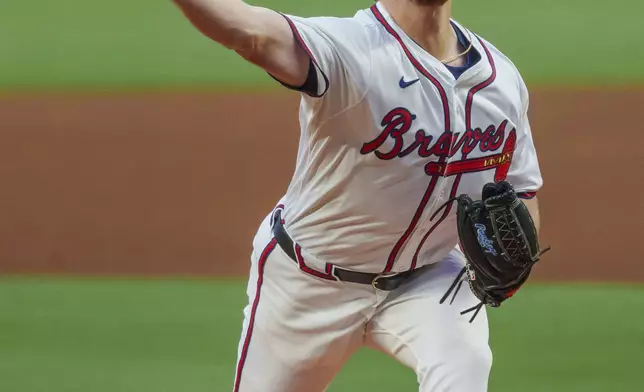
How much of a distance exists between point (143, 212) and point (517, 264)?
2.90 meters

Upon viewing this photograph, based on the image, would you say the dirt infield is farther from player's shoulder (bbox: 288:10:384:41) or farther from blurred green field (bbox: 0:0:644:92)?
player's shoulder (bbox: 288:10:384:41)

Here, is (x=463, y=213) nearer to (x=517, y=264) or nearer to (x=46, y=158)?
(x=517, y=264)

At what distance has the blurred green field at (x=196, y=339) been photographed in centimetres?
354

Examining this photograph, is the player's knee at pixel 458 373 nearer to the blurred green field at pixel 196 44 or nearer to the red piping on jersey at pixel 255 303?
the red piping on jersey at pixel 255 303

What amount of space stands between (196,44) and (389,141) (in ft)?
11.8

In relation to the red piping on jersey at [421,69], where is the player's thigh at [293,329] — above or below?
below

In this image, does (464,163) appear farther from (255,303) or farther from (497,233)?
(255,303)

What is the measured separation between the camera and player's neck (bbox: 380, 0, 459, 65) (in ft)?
7.09

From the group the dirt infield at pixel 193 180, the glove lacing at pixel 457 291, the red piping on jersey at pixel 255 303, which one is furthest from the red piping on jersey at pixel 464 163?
the dirt infield at pixel 193 180

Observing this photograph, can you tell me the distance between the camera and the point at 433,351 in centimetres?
222

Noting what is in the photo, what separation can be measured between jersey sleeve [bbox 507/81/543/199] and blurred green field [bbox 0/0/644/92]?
8.52 feet

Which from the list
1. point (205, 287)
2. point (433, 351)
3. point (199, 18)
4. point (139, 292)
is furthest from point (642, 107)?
point (199, 18)

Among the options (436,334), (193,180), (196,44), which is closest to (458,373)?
(436,334)

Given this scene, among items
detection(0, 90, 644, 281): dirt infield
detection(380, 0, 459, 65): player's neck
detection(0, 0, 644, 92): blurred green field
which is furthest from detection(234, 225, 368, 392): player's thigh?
detection(0, 0, 644, 92): blurred green field
